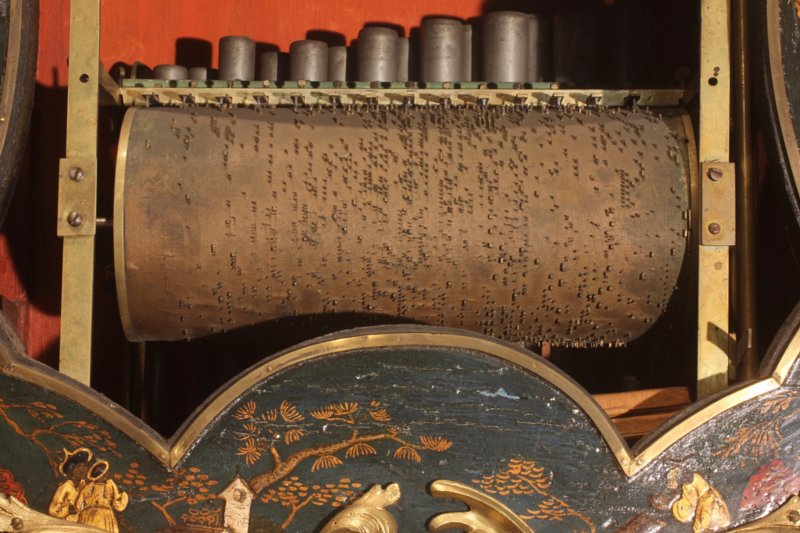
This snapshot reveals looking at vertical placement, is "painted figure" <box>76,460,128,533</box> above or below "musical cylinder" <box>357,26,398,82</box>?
below

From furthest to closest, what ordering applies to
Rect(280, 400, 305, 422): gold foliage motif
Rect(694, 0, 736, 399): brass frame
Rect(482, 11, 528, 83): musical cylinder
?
Rect(482, 11, 528, 83): musical cylinder → Rect(694, 0, 736, 399): brass frame → Rect(280, 400, 305, 422): gold foliage motif

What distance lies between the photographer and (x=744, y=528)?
5.43 ft

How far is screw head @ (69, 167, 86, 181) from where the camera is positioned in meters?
1.84

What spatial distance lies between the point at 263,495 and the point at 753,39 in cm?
101

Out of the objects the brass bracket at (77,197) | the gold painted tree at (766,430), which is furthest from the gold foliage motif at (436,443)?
the brass bracket at (77,197)

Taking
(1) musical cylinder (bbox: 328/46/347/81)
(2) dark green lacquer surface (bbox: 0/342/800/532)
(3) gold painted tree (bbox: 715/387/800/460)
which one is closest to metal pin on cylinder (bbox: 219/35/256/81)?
(1) musical cylinder (bbox: 328/46/347/81)

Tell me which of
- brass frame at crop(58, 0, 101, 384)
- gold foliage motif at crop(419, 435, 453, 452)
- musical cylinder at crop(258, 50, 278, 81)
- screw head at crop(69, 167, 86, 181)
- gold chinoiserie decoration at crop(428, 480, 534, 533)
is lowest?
gold chinoiserie decoration at crop(428, 480, 534, 533)

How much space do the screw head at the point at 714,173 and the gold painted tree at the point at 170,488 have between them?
87 centimetres

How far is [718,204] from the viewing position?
1.83 metres

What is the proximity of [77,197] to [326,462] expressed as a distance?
1.89 feet

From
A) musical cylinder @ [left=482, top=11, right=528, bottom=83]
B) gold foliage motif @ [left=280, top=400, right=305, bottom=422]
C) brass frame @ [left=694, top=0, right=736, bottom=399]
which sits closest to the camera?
gold foliage motif @ [left=280, top=400, right=305, bottom=422]

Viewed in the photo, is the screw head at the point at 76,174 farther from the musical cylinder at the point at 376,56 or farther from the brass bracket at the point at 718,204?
the brass bracket at the point at 718,204

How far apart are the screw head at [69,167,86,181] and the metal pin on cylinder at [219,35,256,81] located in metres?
0.36

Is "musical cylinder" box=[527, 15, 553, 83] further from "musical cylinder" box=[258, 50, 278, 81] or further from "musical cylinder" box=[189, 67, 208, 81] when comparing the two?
"musical cylinder" box=[189, 67, 208, 81]
